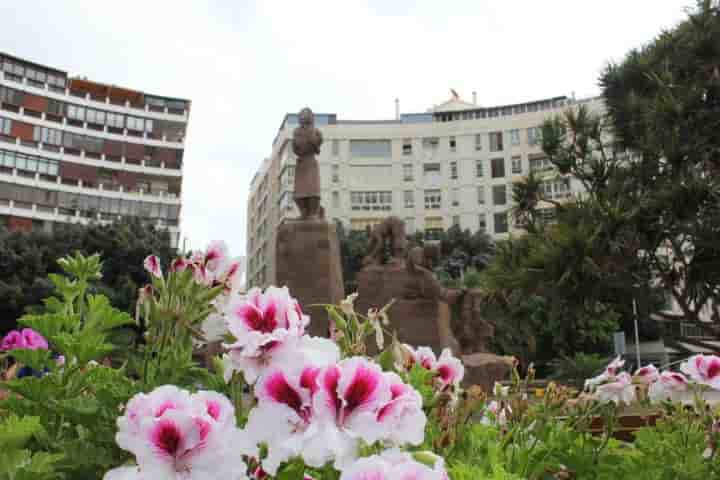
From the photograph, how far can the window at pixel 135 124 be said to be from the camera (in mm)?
59250

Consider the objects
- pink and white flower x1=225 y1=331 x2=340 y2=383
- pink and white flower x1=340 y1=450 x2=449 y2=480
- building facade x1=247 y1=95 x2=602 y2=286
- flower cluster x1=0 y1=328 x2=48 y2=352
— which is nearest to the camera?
pink and white flower x1=340 y1=450 x2=449 y2=480

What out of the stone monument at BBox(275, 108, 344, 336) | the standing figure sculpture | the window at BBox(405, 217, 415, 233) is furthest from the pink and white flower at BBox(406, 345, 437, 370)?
the window at BBox(405, 217, 415, 233)

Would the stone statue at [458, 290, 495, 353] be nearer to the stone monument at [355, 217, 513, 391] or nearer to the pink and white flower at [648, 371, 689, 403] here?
the stone monument at [355, 217, 513, 391]

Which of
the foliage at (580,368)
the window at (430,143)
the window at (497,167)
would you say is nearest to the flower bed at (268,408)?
the foliage at (580,368)

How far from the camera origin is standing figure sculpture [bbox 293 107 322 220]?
13.3 meters

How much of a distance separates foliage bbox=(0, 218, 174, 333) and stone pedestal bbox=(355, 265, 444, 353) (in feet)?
64.2

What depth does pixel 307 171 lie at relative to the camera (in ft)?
44.8

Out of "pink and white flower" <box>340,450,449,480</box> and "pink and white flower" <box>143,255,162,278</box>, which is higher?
"pink and white flower" <box>143,255,162,278</box>

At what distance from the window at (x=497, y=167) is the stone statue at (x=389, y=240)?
51134 mm

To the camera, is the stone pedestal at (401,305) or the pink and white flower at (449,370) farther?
the stone pedestal at (401,305)

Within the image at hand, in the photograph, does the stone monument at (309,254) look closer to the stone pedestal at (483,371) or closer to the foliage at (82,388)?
the stone pedestal at (483,371)

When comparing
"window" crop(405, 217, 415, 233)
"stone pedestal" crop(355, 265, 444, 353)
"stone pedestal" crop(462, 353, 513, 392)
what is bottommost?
"stone pedestal" crop(462, 353, 513, 392)

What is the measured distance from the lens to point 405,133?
6456 cm

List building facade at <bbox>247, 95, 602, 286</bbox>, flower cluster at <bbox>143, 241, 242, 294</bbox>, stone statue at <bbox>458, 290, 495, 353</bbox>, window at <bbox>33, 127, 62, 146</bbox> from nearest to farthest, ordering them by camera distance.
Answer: flower cluster at <bbox>143, 241, 242, 294</bbox>, stone statue at <bbox>458, 290, 495, 353</bbox>, window at <bbox>33, 127, 62, 146</bbox>, building facade at <bbox>247, 95, 602, 286</bbox>
